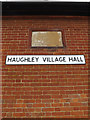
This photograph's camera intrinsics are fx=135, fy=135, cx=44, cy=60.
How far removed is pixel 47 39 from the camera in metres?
4.14

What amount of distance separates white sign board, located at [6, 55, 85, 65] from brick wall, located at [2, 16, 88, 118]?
4.3 inches

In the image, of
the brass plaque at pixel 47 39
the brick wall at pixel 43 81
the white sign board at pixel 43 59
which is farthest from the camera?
the brass plaque at pixel 47 39

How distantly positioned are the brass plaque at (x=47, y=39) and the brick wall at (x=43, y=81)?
0.57 feet

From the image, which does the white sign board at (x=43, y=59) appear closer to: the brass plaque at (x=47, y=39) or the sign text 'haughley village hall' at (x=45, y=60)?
the sign text 'haughley village hall' at (x=45, y=60)

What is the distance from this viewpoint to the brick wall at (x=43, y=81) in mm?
3201

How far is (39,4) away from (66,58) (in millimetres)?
2049

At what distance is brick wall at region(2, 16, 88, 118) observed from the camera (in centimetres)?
320

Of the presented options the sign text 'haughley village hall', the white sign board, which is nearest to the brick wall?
the sign text 'haughley village hall'

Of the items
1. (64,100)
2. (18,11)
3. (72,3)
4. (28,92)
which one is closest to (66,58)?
(64,100)

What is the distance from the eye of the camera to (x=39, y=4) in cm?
440

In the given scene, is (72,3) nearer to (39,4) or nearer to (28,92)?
(39,4)

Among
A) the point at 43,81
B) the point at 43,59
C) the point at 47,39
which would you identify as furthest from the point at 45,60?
the point at 47,39

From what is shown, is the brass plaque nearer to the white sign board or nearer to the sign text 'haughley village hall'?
the sign text 'haughley village hall'

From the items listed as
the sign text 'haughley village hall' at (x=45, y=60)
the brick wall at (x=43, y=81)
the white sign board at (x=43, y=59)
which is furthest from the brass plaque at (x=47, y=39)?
the white sign board at (x=43, y=59)
